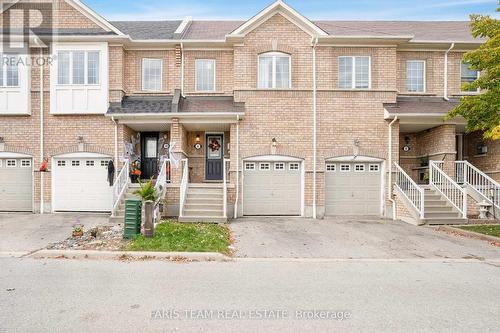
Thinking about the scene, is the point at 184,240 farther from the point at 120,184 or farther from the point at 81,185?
the point at 81,185

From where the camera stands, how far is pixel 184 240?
8.71 metres

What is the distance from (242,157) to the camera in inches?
543

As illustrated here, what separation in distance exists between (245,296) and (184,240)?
3.92 m

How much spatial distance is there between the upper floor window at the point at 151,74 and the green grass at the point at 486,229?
44.4ft

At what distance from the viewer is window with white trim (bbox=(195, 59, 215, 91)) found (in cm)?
1511

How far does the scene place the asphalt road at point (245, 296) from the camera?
4.20m

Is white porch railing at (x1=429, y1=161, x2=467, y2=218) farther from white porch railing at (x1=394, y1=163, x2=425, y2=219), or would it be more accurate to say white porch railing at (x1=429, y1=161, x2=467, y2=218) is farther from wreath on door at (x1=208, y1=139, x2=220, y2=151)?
wreath on door at (x1=208, y1=139, x2=220, y2=151)

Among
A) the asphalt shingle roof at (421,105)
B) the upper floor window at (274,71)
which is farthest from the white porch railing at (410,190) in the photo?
the upper floor window at (274,71)

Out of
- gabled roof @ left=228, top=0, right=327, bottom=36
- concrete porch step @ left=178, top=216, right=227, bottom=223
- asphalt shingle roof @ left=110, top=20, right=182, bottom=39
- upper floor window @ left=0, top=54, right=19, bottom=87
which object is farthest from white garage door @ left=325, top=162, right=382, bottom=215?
upper floor window @ left=0, top=54, right=19, bottom=87

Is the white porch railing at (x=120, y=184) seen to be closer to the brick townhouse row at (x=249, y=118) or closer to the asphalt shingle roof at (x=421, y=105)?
the brick townhouse row at (x=249, y=118)

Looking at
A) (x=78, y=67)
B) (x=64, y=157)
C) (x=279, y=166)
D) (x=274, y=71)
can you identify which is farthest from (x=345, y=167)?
(x=78, y=67)

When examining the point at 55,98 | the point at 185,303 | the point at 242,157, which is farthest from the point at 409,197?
the point at 55,98

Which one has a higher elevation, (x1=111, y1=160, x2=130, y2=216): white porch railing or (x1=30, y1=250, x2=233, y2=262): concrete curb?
(x1=111, y1=160, x2=130, y2=216): white porch railing

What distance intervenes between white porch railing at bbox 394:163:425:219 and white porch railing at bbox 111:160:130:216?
11.1 m
